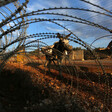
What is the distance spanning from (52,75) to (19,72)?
1.81 metres

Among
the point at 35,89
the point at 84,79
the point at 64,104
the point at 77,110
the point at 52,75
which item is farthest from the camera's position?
the point at 52,75

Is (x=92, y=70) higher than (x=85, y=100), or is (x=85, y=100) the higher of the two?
(x=92, y=70)

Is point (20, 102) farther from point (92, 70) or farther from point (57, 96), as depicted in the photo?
point (92, 70)

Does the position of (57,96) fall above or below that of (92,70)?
below

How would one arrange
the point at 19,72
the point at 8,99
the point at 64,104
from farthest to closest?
1. the point at 19,72
2. the point at 8,99
3. the point at 64,104

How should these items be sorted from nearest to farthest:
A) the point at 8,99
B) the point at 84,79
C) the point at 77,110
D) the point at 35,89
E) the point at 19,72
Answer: the point at 77,110 → the point at 8,99 → the point at 35,89 → the point at 84,79 → the point at 19,72

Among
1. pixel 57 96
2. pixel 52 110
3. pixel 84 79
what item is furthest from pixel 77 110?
pixel 84 79

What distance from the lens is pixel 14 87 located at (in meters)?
5.42

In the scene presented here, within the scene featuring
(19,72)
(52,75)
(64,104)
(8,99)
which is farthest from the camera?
(52,75)

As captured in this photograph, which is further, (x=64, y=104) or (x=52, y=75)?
(x=52, y=75)

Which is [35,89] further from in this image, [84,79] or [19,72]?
[84,79]

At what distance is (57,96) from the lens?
4.34 m

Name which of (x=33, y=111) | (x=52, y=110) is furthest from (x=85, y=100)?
(x=33, y=111)

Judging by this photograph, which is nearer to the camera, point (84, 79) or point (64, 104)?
point (64, 104)
